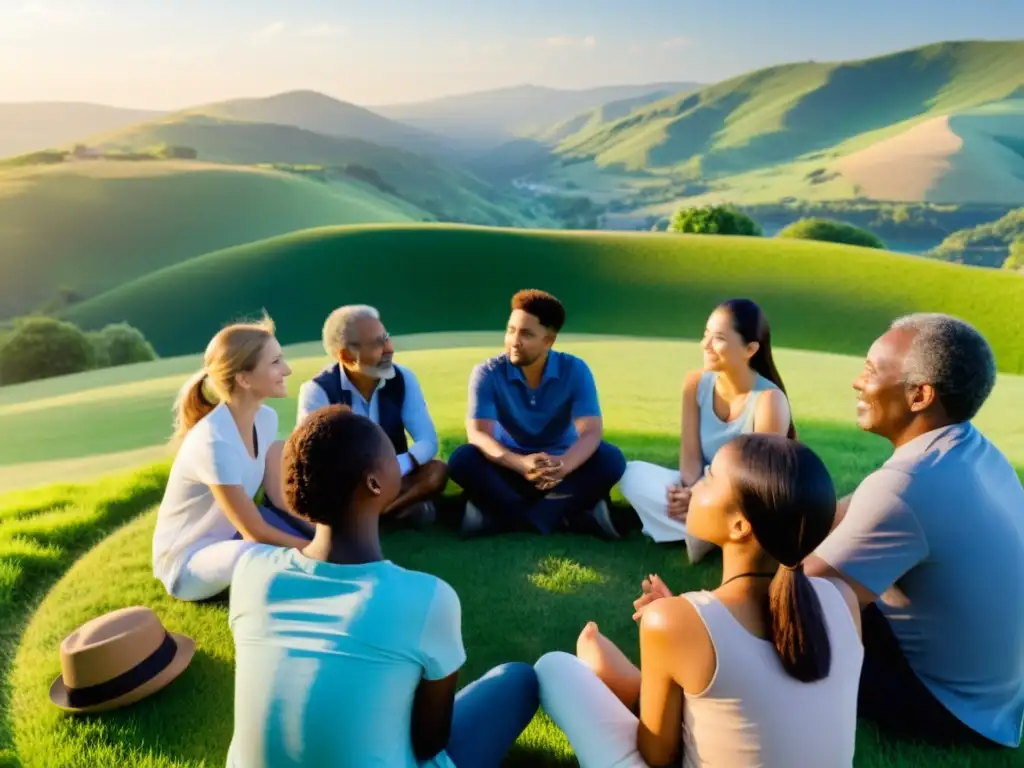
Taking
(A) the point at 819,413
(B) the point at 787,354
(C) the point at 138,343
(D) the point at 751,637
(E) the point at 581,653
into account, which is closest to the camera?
(D) the point at 751,637

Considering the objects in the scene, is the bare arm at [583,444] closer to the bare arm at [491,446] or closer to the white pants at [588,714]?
the bare arm at [491,446]

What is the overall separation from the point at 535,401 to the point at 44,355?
2821 cm

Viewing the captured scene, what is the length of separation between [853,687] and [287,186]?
7975 cm

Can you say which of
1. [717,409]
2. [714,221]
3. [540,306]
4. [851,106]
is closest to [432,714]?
[540,306]

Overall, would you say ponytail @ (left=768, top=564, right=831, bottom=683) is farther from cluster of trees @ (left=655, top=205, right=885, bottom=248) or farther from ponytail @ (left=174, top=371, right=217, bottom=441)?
cluster of trees @ (left=655, top=205, right=885, bottom=248)

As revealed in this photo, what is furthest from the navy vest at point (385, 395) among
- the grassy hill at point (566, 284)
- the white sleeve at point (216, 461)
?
the grassy hill at point (566, 284)

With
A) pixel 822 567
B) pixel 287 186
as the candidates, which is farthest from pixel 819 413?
pixel 287 186

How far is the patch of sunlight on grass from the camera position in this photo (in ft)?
16.2

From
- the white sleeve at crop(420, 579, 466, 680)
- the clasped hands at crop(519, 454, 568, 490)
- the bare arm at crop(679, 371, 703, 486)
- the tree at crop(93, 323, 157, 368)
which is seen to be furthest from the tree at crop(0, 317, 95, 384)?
the white sleeve at crop(420, 579, 466, 680)

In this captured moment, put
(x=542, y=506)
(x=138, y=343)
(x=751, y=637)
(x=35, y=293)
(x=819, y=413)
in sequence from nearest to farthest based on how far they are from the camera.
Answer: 1. (x=751, y=637)
2. (x=542, y=506)
3. (x=819, y=413)
4. (x=138, y=343)
5. (x=35, y=293)

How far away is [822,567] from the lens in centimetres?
288

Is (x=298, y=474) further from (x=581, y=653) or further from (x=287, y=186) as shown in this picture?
(x=287, y=186)

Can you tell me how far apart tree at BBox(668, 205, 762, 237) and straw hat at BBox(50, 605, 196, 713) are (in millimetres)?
44116

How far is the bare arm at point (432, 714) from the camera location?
88.9 inches
